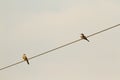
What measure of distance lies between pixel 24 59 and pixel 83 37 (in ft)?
28.7

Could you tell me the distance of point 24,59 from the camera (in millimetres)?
53250

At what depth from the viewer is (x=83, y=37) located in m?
47.4

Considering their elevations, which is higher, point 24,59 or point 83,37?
point 24,59

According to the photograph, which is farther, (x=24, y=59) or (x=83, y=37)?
(x=24, y=59)
